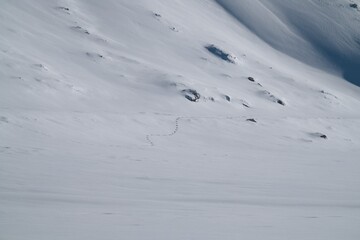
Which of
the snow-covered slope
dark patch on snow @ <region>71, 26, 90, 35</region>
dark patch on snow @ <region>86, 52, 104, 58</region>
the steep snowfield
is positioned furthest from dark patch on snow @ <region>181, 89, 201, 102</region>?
the snow-covered slope

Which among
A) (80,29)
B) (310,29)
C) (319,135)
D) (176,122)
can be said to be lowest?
(176,122)

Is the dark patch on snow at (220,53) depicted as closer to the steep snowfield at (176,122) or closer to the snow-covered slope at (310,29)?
the steep snowfield at (176,122)

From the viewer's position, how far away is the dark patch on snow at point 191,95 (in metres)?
26.2

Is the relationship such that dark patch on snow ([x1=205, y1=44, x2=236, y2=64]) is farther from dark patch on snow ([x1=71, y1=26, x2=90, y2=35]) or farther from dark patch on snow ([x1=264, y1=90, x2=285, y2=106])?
dark patch on snow ([x1=71, y1=26, x2=90, y2=35])

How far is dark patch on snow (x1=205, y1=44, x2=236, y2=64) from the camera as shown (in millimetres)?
37294

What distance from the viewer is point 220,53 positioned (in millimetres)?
37969

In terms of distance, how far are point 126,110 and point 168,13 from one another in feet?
77.2

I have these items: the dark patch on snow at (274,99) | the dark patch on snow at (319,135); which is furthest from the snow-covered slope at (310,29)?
the dark patch on snow at (319,135)

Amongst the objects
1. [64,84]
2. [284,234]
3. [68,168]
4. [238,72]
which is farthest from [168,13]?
[284,234]

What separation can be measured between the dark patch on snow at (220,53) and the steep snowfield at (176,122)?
25 centimetres

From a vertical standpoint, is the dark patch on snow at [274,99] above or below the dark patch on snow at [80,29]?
below

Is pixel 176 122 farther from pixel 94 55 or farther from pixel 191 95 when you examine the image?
pixel 94 55

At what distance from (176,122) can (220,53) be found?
1831 centimetres

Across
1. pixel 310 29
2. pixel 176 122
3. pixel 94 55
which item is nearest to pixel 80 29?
pixel 94 55
